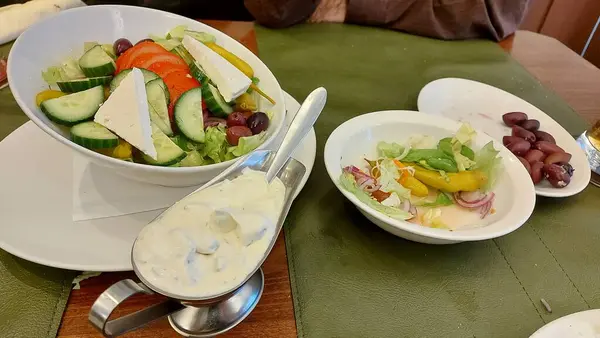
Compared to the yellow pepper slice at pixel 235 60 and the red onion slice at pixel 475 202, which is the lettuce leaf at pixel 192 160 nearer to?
the yellow pepper slice at pixel 235 60

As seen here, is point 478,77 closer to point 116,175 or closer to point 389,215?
point 389,215

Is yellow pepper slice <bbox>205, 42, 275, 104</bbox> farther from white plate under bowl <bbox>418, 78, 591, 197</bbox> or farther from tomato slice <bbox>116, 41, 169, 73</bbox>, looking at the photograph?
white plate under bowl <bbox>418, 78, 591, 197</bbox>

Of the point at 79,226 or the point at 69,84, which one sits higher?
the point at 69,84

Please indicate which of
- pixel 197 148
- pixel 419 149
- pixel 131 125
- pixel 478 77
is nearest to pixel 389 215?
pixel 419 149

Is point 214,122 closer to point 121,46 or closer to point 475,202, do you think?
point 121,46

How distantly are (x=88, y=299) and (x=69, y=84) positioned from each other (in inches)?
16.5

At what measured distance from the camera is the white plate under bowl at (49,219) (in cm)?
82

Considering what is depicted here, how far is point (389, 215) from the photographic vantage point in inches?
37.4

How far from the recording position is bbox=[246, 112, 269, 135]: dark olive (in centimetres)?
101

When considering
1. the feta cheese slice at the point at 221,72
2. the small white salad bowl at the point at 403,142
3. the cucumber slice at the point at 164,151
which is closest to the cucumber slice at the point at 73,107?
the cucumber slice at the point at 164,151

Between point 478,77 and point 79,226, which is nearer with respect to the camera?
point 79,226

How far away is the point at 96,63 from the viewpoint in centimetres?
105

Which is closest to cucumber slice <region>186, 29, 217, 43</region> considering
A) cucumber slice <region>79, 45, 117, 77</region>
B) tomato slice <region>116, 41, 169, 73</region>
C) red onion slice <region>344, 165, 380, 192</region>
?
tomato slice <region>116, 41, 169, 73</region>

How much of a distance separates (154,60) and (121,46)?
109 millimetres
